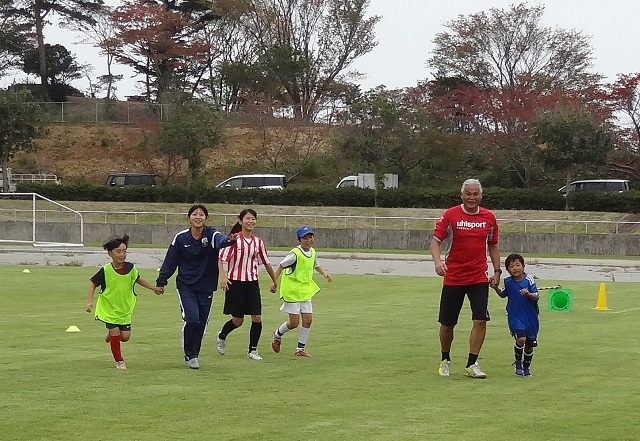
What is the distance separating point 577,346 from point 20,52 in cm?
6382

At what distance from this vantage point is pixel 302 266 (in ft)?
42.2

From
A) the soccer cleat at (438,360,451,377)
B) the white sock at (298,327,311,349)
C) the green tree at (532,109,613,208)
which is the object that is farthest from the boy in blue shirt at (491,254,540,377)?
the green tree at (532,109,613,208)

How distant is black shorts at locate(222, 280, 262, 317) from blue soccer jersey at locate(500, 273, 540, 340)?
9.82 feet

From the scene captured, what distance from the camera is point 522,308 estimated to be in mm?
11250

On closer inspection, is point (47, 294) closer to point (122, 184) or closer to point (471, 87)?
point (122, 184)

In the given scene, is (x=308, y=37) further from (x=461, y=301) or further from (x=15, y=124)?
(x=461, y=301)

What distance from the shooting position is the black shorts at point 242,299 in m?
12.5

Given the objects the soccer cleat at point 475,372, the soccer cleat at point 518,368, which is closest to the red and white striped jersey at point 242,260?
the soccer cleat at point 475,372

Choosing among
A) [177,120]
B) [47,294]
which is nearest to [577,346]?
[47,294]

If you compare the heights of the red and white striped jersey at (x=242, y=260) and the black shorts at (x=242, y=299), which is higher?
the red and white striped jersey at (x=242, y=260)

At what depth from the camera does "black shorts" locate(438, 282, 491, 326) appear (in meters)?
10.8

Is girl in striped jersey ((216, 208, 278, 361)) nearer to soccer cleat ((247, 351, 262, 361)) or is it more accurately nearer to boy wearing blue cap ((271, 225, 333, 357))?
soccer cleat ((247, 351, 262, 361))

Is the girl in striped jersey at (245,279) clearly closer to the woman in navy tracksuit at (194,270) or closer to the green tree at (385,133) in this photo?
the woman in navy tracksuit at (194,270)

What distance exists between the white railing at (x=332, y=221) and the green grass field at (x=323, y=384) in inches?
940
